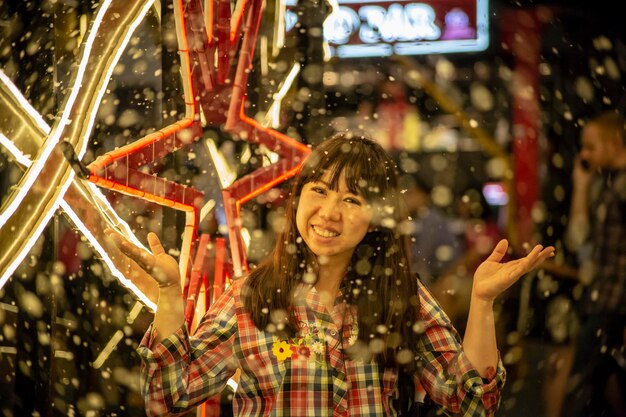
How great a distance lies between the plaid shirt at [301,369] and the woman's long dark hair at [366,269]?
2 cm

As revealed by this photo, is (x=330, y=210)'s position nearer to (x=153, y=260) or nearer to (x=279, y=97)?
(x=153, y=260)

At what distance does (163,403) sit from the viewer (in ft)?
3.44

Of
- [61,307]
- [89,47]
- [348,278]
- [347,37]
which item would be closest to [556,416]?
[348,278]

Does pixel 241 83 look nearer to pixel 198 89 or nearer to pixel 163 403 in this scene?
pixel 198 89

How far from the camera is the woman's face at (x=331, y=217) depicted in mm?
1106

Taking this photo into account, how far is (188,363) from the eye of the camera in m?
1.07

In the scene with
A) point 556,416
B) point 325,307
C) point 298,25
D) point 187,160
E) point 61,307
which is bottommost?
point 556,416

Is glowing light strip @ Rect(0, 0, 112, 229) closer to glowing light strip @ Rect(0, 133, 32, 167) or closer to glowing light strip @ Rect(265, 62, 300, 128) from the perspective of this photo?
glowing light strip @ Rect(0, 133, 32, 167)

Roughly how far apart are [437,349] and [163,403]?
42 cm

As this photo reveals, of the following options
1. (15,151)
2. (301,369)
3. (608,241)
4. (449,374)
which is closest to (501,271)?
(449,374)

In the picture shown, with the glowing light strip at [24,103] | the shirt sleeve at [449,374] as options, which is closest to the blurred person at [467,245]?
the shirt sleeve at [449,374]

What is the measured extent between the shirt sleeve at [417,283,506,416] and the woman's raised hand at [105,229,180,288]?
1.28 feet

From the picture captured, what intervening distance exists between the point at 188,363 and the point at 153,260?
0.16 metres

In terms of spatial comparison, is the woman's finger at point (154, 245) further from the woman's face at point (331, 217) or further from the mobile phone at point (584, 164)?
the mobile phone at point (584, 164)
